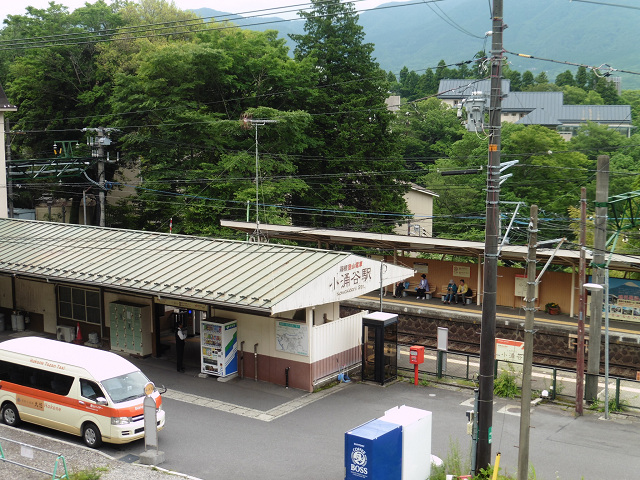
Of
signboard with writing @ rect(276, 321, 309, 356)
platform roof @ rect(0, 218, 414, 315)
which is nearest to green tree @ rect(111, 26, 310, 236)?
platform roof @ rect(0, 218, 414, 315)

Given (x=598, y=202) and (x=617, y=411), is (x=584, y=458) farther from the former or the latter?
(x=598, y=202)

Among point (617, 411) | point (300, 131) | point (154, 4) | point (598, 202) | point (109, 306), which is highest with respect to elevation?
point (154, 4)

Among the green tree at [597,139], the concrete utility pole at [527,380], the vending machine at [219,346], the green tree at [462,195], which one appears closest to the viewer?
the concrete utility pole at [527,380]

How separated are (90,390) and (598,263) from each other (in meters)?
13.7

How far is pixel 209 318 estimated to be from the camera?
21.2 metres

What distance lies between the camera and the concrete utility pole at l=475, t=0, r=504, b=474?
41.2 feet

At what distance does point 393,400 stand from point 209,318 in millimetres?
6312

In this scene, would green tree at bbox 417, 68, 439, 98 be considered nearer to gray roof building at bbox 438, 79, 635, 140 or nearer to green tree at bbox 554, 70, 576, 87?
gray roof building at bbox 438, 79, 635, 140

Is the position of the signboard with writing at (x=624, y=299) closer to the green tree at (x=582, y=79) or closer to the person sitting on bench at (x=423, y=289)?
the person sitting on bench at (x=423, y=289)

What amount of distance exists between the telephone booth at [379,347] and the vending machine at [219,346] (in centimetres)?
402

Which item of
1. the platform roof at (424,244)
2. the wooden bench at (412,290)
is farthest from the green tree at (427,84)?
the wooden bench at (412,290)

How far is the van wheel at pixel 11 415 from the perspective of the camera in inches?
656

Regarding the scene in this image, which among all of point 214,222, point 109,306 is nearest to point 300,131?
point 214,222

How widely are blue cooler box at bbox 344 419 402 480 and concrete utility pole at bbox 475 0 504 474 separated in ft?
5.82
